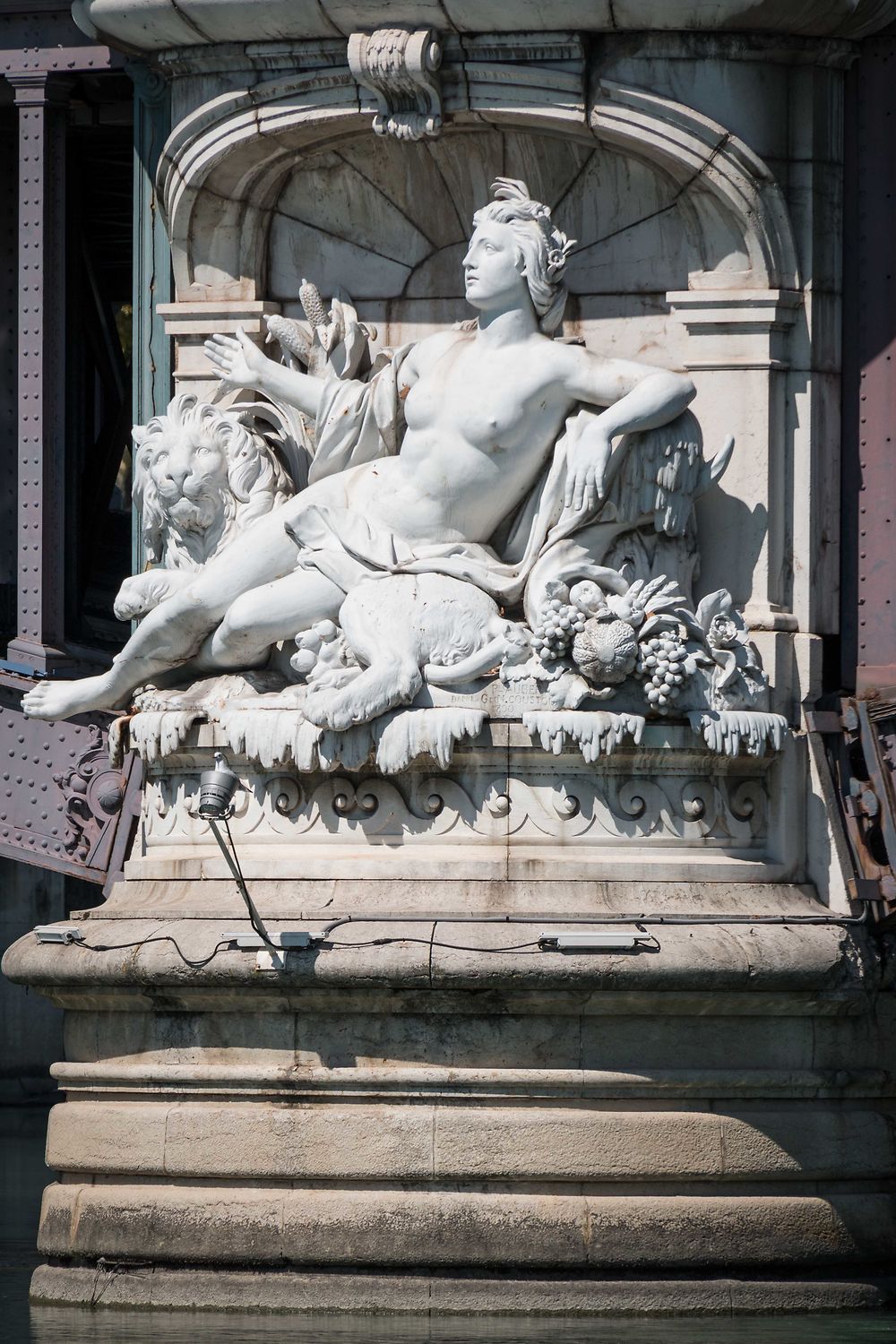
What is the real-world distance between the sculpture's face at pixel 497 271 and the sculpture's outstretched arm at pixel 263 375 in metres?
1.15

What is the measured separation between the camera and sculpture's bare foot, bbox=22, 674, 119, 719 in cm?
1603

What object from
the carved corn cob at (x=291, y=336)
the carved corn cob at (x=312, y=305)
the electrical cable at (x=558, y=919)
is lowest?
the electrical cable at (x=558, y=919)

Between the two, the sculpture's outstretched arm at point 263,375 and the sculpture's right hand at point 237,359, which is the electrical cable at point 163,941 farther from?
the sculpture's right hand at point 237,359

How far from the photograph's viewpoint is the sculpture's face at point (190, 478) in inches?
629

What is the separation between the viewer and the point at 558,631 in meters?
14.8

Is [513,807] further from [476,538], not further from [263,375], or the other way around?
[263,375]

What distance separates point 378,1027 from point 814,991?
2.02m

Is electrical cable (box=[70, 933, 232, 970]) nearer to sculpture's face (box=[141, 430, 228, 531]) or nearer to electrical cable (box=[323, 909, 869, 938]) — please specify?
electrical cable (box=[323, 909, 869, 938])

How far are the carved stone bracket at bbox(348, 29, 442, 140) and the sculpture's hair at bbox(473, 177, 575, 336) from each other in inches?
22.1

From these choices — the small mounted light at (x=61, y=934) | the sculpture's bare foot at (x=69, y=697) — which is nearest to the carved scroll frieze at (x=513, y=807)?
the small mounted light at (x=61, y=934)

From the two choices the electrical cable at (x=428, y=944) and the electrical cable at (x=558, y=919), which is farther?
the electrical cable at (x=558, y=919)

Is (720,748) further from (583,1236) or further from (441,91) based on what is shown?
(441,91)

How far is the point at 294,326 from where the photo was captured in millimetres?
16328

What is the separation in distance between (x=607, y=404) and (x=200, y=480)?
83.8 inches
